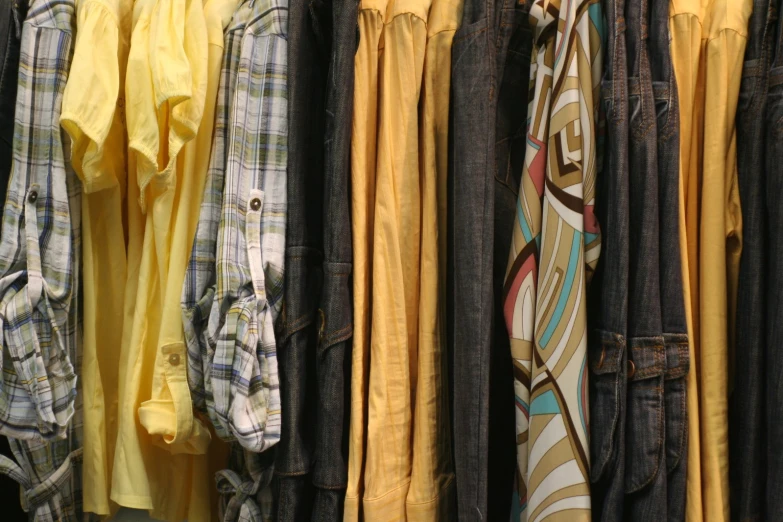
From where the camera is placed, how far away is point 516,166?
846 millimetres

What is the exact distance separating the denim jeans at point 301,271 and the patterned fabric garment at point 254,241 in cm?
2

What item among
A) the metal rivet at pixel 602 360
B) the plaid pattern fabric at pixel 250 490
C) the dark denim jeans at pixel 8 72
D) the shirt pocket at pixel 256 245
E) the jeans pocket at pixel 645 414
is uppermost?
the dark denim jeans at pixel 8 72

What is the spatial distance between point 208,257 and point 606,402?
53cm

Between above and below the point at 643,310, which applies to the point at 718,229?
above

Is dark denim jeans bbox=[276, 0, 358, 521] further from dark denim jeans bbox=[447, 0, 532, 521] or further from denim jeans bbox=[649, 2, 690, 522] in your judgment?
denim jeans bbox=[649, 2, 690, 522]

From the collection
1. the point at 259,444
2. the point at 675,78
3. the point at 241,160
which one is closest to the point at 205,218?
the point at 241,160

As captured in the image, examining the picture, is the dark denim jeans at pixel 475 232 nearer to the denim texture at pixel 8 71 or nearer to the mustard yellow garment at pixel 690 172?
the mustard yellow garment at pixel 690 172

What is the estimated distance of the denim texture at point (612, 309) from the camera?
68 cm

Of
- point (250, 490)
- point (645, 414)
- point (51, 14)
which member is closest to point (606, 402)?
point (645, 414)

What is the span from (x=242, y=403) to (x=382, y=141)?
37cm

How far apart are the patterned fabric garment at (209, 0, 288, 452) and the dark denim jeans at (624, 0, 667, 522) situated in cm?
43

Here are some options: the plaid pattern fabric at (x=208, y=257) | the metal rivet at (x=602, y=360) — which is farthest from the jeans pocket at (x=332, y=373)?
the metal rivet at (x=602, y=360)

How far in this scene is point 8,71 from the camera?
80cm

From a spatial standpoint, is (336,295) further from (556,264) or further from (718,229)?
(718,229)
